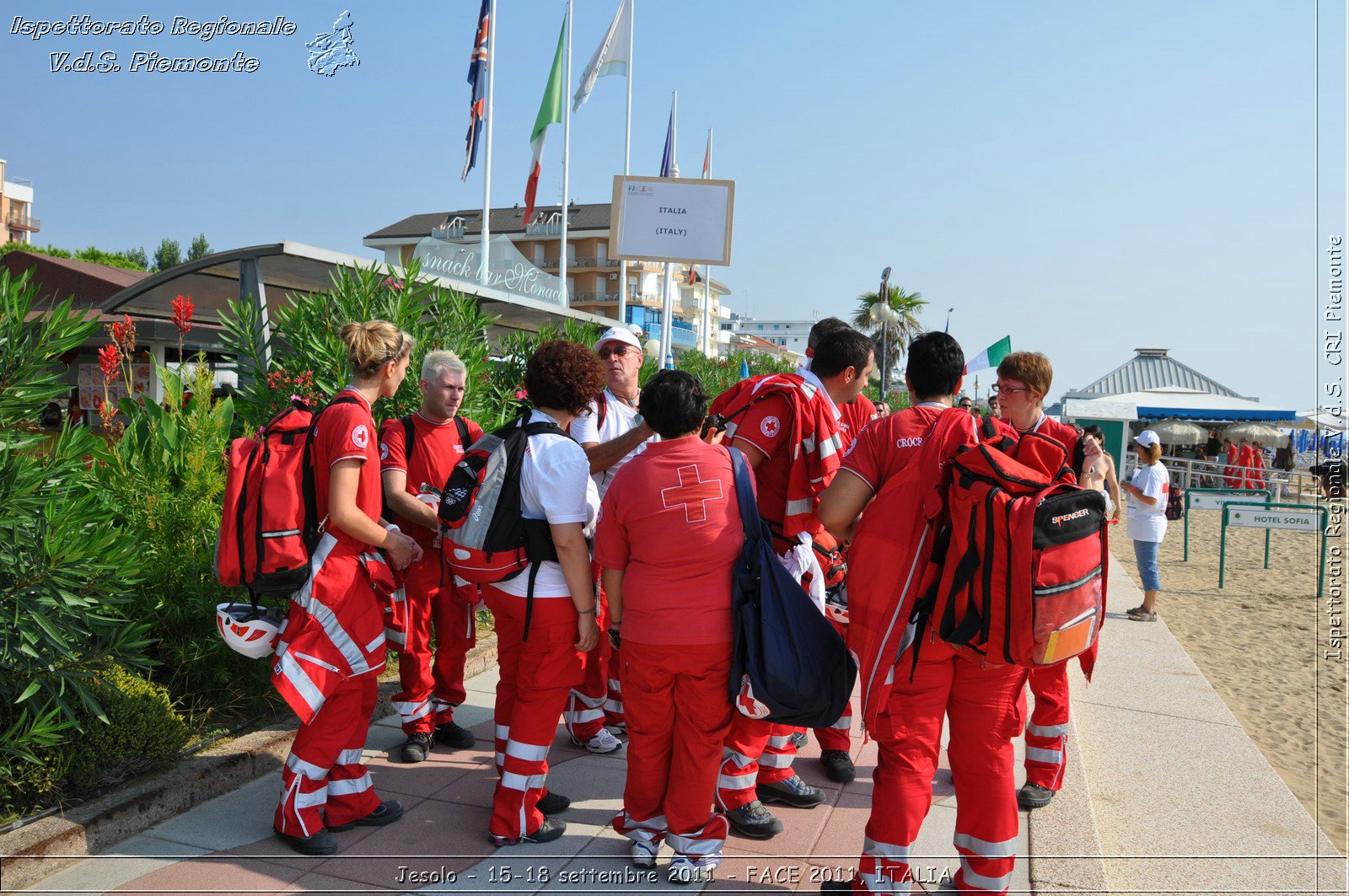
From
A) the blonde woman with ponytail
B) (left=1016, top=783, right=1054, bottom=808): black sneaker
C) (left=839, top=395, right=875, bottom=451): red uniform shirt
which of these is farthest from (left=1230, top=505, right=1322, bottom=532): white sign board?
the blonde woman with ponytail

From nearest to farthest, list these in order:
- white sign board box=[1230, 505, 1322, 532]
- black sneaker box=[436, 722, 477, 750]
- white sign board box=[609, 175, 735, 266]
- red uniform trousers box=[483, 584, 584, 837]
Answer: red uniform trousers box=[483, 584, 584, 837] < black sneaker box=[436, 722, 477, 750] < white sign board box=[609, 175, 735, 266] < white sign board box=[1230, 505, 1322, 532]

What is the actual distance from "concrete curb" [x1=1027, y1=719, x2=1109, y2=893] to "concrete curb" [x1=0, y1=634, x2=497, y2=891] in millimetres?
3397

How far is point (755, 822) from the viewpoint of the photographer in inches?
150

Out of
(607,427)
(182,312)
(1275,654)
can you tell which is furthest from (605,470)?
(1275,654)

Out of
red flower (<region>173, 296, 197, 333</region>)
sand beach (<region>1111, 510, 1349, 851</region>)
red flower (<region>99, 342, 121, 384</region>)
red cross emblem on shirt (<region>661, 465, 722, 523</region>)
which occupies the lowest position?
sand beach (<region>1111, 510, 1349, 851</region>)

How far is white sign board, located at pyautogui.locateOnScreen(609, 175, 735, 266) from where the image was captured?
31.4 ft

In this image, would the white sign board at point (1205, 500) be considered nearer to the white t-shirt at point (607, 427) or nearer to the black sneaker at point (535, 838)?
the white t-shirt at point (607, 427)

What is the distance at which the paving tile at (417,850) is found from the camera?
3418mm

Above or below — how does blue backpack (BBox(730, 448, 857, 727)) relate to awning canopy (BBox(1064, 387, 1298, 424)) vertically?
below

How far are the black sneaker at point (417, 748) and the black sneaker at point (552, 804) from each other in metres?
0.88

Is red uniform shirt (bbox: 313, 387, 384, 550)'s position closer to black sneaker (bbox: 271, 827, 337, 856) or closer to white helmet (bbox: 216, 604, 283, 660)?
white helmet (bbox: 216, 604, 283, 660)

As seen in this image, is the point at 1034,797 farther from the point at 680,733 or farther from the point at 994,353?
the point at 994,353

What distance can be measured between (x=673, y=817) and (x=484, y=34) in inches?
749

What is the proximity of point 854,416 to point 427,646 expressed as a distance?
8.03ft
